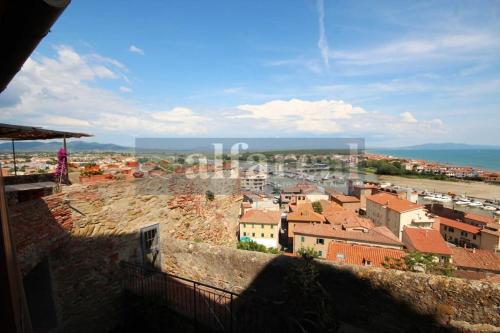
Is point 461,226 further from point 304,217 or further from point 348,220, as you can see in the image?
point 304,217

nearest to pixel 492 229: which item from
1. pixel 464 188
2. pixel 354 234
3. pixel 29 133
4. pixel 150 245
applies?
pixel 354 234

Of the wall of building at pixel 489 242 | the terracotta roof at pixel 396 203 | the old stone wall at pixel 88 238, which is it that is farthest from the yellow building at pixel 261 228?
the old stone wall at pixel 88 238

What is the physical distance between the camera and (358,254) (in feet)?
50.6

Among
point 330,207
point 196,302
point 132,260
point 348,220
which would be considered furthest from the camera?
point 330,207

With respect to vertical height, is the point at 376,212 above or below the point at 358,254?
below

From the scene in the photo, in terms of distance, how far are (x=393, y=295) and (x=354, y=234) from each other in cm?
2047

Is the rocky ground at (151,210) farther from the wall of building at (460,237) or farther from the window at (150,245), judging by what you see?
the wall of building at (460,237)

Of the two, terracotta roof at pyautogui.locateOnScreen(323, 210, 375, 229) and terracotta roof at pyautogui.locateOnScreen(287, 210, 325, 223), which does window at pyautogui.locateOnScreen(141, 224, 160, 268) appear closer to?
terracotta roof at pyautogui.locateOnScreen(323, 210, 375, 229)

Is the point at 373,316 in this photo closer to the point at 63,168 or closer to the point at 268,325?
the point at 268,325

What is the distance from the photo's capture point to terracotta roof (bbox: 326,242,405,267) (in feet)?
48.6

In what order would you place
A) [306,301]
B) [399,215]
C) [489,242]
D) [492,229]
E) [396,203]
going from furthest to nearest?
[396,203]
[399,215]
[492,229]
[489,242]
[306,301]

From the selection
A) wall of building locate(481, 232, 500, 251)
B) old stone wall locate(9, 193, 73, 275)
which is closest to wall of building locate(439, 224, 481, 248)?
wall of building locate(481, 232, 500, 251)

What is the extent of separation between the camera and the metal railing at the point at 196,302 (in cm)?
506

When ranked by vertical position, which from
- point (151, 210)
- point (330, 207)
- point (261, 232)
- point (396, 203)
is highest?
point (151, 210)
